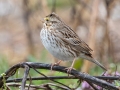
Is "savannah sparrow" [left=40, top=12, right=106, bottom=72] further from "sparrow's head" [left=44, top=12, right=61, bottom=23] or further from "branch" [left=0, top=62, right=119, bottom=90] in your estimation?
"branch" [left=0, top=62, right=119, bottom=90]

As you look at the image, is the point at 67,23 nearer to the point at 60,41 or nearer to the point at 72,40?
the point at 72,40

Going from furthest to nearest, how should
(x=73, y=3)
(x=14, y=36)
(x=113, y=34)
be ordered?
(x=14, y=36) → (x=73, y=3) → (x=113, y=34)

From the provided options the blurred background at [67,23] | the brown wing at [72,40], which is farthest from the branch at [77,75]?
the brown wing at [72,40]

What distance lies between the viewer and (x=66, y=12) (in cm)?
977

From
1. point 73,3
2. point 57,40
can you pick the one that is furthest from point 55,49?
point 73,3

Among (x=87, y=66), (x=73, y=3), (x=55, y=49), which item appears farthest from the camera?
(x=73, y=3)

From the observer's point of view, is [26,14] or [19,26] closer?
[26,14]

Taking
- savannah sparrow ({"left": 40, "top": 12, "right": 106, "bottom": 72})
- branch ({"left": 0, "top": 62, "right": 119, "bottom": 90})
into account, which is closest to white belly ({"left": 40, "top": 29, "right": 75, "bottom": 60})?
savannah sparrow ({"left": 40, "top": 12, "right": 106, "bottom": 72})

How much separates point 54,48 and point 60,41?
13 centimetres

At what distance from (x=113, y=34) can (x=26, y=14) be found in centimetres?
161

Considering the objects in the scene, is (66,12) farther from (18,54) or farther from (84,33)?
(18,54)

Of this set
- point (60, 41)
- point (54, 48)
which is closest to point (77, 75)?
point (54, 48)

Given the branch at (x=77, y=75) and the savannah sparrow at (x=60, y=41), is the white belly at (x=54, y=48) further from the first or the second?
the branch at (x=77, y=75)

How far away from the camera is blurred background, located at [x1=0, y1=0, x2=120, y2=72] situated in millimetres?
5609
